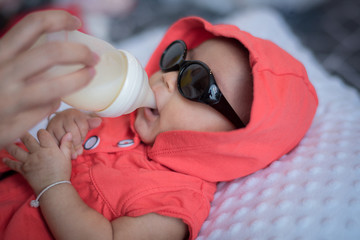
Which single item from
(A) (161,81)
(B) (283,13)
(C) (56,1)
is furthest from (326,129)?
(C) (56,1)

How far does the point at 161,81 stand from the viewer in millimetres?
964

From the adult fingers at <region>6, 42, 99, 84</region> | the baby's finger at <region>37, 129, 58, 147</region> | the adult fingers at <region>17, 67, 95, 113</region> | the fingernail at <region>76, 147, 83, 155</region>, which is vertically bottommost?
the fingernail at <region>76, 147, 83, 155</region>

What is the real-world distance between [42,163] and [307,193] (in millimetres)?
771

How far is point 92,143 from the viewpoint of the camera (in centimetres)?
103

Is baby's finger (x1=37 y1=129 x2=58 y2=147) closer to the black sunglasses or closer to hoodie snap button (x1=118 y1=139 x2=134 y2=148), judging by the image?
hoodie snap button (x1=118 y1=139 x2=134 y2=148)

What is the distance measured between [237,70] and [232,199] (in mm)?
405

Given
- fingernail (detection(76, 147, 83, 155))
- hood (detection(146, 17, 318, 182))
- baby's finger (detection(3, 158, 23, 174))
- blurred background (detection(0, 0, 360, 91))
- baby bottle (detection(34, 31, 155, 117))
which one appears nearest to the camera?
baby bottle (detection(34, 31, 155, 117))

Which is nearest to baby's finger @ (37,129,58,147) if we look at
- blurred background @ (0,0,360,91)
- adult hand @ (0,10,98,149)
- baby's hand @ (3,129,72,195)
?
baby's hand @ (3,129,72,195)

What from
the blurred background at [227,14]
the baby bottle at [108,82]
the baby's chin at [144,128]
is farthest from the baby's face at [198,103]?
the blurred background at [227,14]

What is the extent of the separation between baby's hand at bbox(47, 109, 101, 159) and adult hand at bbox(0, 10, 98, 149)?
0.44m

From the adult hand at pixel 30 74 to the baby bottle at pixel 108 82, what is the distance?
9 centimetres

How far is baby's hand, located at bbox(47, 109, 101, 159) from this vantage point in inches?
38.3

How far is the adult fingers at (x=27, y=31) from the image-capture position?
50 centimetres

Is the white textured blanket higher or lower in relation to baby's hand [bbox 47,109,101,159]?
lower
